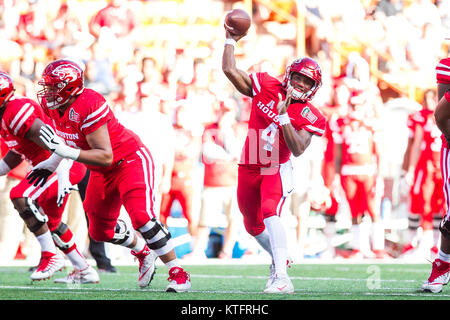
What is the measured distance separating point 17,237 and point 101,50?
253 centimetres

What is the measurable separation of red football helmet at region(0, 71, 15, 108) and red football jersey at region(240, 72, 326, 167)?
5.79 ft

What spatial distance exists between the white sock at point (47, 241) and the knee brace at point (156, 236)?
1.18 metres

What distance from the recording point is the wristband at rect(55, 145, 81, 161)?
627cm

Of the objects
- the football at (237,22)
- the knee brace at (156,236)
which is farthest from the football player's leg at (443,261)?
the knee brace at (156,236)

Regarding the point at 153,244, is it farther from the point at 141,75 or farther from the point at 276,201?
the point at 141,75

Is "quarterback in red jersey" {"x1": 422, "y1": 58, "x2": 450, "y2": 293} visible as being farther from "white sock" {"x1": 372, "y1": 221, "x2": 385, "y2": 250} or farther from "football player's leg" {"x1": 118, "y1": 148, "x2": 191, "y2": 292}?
"white sock" {"x1": 372, "y1": 221, "x2": 385, "y2": 250}

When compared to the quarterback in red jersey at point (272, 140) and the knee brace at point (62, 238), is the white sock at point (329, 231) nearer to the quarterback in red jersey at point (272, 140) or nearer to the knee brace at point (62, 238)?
the quarterback in red jersey at point (272, 140)

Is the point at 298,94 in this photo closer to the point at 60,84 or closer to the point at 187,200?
the point at 60,84

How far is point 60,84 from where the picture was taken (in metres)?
6.62

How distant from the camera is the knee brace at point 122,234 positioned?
7.21 m

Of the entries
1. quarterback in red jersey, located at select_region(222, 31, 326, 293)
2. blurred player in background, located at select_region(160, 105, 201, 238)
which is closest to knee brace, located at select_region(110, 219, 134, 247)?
quarterback in red jersey, located at select_region(222, 31, 326, 293)

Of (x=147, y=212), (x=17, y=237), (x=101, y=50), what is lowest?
(x=17, y=237)
